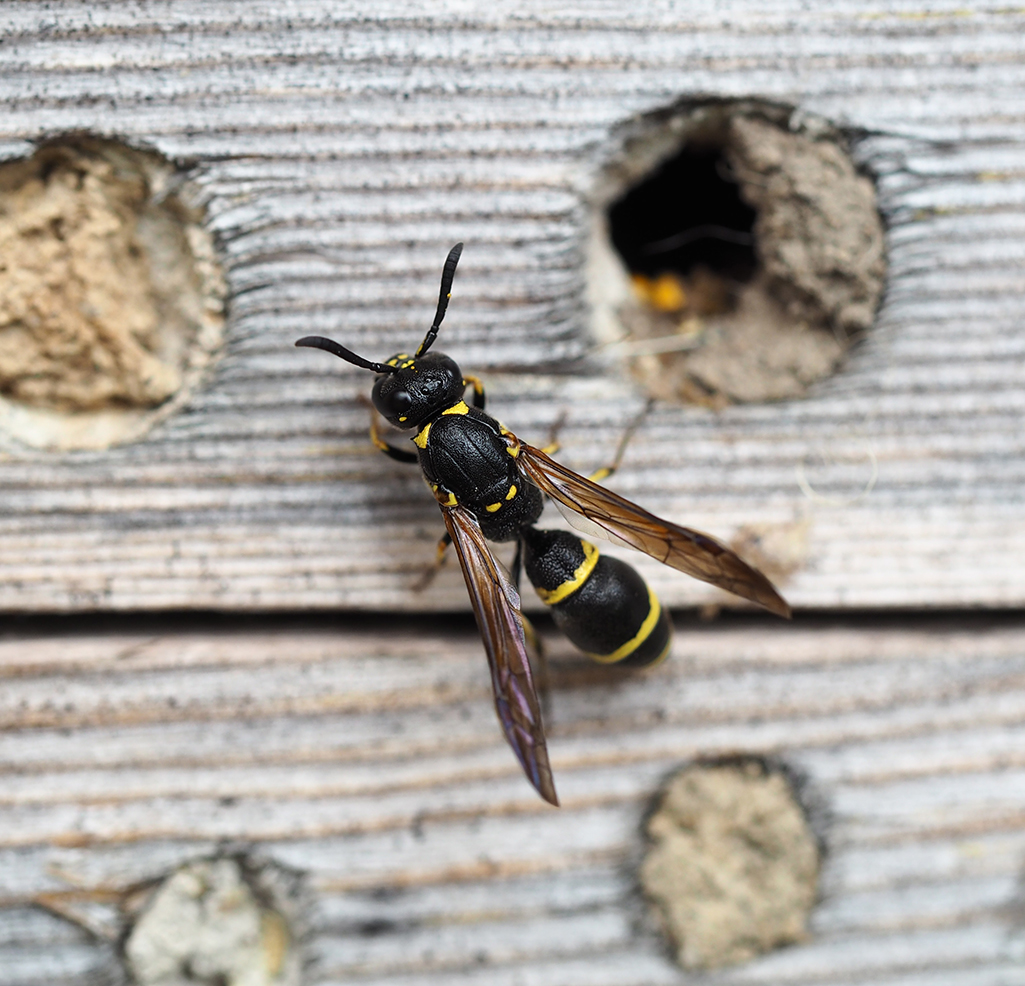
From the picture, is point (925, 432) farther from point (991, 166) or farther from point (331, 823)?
point (331, 823)

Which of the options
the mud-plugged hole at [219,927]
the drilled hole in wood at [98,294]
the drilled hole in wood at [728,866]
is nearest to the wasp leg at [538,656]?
the drilled hole in wood at [728,866]

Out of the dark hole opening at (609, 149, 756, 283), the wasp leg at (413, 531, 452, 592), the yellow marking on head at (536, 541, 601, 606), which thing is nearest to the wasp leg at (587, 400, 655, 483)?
the yellow marking on head at (536, 541, 601, 606)

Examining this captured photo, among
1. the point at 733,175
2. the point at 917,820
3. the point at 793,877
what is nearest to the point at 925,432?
the point at 733,175

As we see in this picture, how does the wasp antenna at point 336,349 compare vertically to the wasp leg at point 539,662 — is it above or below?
above

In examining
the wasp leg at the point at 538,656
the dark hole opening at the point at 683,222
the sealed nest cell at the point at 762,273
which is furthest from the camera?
the dark hole opening at the point at 683,222

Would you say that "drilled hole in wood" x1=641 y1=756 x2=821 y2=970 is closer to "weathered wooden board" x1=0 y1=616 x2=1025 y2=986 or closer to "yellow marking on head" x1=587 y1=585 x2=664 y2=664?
"weathered wooden board" x1=0 y1=616 x2=1025 y2=986

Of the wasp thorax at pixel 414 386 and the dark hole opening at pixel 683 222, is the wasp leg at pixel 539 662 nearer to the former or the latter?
the wasp thorax at pixel 414 386

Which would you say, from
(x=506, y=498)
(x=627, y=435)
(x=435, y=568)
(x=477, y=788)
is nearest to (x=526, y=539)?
(x=506, y=498)
